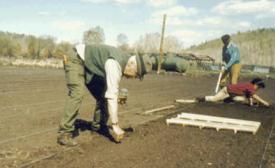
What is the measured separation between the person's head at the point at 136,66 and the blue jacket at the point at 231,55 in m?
7.41

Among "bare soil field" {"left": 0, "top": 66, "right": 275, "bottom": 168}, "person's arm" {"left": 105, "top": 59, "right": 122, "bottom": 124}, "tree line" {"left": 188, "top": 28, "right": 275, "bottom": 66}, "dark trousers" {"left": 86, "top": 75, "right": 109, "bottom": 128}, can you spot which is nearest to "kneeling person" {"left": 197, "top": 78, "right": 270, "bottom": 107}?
"bare soil field" {"left": 0, "top": 66, "right": 275, "bottom": 168}

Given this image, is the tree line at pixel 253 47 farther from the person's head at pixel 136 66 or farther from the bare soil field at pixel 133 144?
the person's head at pixel 136 66

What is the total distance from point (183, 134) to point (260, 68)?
48413 millimetres

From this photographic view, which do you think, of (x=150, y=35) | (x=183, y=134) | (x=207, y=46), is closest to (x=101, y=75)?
(x=183, y=134)

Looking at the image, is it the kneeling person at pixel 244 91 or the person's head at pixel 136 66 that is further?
the kneeling person at pixel 244 91

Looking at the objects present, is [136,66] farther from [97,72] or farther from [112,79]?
[97,72]

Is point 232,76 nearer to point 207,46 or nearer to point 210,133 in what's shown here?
point 210,133

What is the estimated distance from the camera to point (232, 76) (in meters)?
13.6

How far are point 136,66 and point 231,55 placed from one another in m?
7.80

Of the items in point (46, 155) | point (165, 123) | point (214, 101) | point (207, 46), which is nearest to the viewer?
point (46, 155)

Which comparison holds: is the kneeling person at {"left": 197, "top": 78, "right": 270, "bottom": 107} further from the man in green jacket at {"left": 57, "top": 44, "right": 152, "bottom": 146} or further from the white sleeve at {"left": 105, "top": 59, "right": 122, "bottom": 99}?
the white sleeve at {"left": 105, "top": 59, "right": 122, "bottom": 99}

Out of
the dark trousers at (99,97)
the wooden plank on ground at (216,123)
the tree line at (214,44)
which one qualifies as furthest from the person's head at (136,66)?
the tree line at (214,44)

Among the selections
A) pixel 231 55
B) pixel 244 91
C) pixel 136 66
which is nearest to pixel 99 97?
pixel 136 66

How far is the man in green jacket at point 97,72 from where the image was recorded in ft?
20.3
